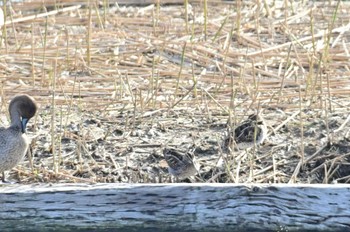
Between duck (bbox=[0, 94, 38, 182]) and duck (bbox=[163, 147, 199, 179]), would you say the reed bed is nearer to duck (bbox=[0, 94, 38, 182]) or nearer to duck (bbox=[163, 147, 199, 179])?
duck (bbox=[163, 147, 199, 179])

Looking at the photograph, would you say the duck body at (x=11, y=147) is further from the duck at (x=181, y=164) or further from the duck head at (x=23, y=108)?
the duck at (x=181, y=164)

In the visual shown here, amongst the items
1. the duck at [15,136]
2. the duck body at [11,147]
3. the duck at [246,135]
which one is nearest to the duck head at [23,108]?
the duck at [15,136]

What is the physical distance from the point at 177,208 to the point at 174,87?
13.8 feet

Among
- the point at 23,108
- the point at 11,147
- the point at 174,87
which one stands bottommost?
the point at 174,87

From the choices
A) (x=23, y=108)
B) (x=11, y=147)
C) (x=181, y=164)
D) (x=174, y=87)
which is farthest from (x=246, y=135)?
(x=174, y=87)

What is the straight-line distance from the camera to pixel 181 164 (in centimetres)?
812

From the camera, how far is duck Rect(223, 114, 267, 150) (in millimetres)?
8531

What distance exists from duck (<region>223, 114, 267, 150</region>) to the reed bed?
128mm

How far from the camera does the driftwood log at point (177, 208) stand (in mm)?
6844

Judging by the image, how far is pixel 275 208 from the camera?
270 inches

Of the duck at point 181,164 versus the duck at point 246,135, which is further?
the duck at point 246,135

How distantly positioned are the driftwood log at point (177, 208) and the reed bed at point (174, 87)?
3.93 ft

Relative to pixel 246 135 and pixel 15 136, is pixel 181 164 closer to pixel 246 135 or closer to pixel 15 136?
pixel 246 135

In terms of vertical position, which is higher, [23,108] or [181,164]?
[23,108]
